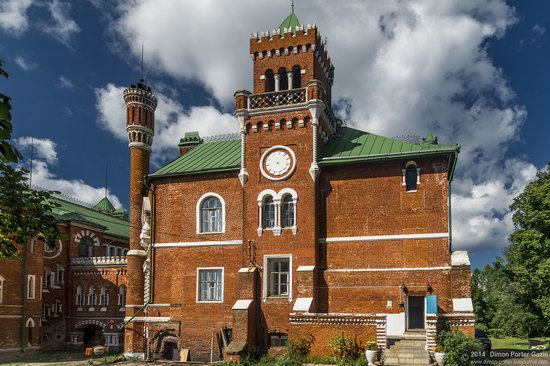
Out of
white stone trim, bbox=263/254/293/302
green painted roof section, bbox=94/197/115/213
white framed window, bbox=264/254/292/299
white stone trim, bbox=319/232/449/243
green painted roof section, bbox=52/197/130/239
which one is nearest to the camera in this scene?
white stone trim, bbox=319/232/449/243

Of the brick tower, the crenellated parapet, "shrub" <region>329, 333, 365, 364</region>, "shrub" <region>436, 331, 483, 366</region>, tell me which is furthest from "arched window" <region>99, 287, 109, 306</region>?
"shrub" <region>436, 331, 483, 366</region>

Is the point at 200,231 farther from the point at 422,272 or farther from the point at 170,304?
the point at 422,272

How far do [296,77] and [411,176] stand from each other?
306 inches

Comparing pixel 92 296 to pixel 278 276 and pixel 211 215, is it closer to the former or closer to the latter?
pixel 211 215

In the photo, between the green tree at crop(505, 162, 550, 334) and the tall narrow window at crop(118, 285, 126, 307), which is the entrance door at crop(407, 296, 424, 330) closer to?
the green tree at crop(505, 162, 550, 334)

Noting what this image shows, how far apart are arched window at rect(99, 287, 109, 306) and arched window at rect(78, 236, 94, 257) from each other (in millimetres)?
4702

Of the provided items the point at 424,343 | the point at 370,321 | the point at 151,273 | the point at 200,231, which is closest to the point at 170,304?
the point at 151,273

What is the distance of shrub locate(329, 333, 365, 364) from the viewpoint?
21.5 metres

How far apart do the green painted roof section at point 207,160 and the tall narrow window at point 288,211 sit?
3.03 m

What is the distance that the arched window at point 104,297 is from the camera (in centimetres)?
4203

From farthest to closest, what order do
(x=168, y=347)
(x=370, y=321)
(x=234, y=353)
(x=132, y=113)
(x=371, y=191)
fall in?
(x=132, y=113)
(x=168, y=347)
(x=371, y=191)
(x=234, y=353)
(x=370, y=321)

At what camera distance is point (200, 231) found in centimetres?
2784

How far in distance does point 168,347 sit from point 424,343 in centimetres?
1254

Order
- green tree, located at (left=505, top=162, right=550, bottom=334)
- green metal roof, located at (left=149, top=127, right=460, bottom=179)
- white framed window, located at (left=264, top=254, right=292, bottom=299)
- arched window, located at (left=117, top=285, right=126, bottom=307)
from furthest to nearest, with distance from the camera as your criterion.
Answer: arched window, located at (left=117, top=285, right=126, bottom=307) → green tree, located at (left=505, top=162, right=550, bottom=334) → white framed window, located at (left=264, top=254, right=292, bottom=299) → green metal roof, located at (left=149, top=127, right=460, bottom=179)
